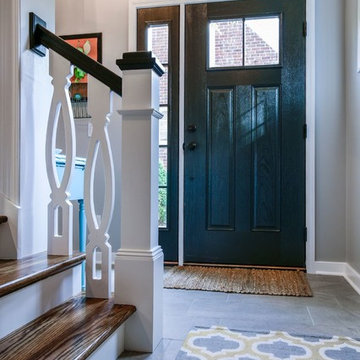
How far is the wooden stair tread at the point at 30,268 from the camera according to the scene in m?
1.22

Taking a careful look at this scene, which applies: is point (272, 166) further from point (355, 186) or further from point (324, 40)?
point (324, 40)

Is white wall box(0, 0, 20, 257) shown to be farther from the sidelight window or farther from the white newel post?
the sidelight window

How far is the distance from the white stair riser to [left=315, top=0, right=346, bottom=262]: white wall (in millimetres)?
1970

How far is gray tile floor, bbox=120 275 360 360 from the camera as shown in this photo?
5.62 ft

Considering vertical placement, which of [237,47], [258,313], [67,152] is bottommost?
[258,313]

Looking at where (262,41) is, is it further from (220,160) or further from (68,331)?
(68,331)

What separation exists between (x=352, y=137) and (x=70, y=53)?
1969 mm

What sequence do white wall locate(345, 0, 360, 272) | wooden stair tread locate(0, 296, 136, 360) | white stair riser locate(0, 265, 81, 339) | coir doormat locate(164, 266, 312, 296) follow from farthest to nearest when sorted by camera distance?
white wall locate(345, 0, 360, 272) → coir doormat locate(164, 266, 312, 296) → white stair riser locate(0, 265, 81, 339) → wooden stair tread locate(0, 296, 136, 360)

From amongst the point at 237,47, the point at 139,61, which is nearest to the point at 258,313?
the point at 139,61

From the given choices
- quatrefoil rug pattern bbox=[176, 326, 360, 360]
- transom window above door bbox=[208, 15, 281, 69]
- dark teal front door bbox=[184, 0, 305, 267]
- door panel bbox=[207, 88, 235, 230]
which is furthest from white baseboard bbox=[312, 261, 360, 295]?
transom window above door bbox=[208, 15, 281, 69]

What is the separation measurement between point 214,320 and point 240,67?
1.96m

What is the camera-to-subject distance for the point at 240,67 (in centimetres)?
306

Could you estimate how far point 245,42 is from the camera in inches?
120

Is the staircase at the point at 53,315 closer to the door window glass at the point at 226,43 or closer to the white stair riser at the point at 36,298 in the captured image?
the white stair riser at the point at 36,298
